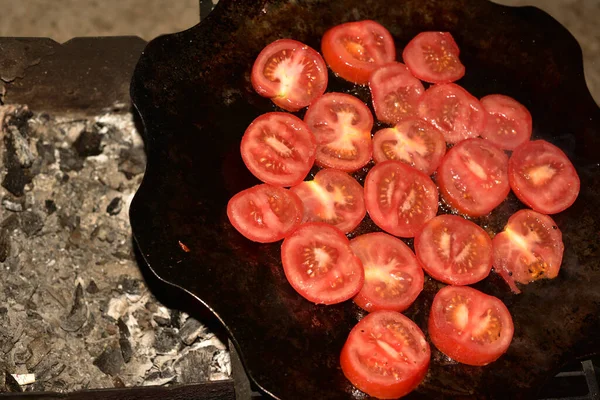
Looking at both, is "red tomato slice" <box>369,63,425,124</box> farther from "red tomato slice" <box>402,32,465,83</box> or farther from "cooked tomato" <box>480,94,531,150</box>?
"cooked tomato" <box>480,94,531,150</box>

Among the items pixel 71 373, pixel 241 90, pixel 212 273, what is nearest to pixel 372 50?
pixel 241 90

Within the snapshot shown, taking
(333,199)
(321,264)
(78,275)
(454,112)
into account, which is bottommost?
(78,275)

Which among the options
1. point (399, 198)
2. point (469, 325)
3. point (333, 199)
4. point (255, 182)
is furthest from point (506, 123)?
point (255, 182)

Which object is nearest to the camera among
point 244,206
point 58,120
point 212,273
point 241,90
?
point 212,273

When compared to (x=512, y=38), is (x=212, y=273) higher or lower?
lower

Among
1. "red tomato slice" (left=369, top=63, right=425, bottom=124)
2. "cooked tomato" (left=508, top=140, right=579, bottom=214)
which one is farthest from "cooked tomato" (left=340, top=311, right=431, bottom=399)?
"red tomato slice" (left=369, top=63, right=425, bottom=124)

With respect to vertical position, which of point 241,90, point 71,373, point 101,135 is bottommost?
point 71,373

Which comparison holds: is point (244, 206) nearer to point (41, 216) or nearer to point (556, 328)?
point (41, 216)

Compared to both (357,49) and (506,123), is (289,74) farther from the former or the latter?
(506,123)
